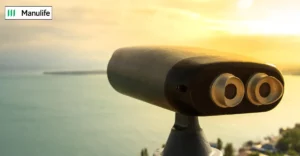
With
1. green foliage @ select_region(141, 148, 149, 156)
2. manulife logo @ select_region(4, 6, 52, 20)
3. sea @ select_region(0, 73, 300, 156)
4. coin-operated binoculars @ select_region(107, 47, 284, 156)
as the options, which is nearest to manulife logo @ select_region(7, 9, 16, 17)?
manulife logo @ select_region(4, 6, 52, 20)

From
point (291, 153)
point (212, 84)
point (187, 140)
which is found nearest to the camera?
point (212, 84)

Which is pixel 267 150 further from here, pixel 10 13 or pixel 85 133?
pixel 10 13

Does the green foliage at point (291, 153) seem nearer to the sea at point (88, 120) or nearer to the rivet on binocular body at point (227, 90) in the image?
the sea at point (88, 120)

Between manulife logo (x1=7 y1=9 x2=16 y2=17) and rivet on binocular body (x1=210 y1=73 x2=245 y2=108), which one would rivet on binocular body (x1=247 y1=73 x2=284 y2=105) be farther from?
manulife logo (x1=7 y1=9 x2=16 y2=17)

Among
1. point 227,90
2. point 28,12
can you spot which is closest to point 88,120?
point 28,12

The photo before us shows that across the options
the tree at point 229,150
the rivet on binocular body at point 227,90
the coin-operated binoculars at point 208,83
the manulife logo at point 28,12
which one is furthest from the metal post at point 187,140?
the manulife logo at point 28,12

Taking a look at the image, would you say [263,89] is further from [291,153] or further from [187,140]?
[291,153]

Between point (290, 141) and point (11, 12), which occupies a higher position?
point (11, 12)
